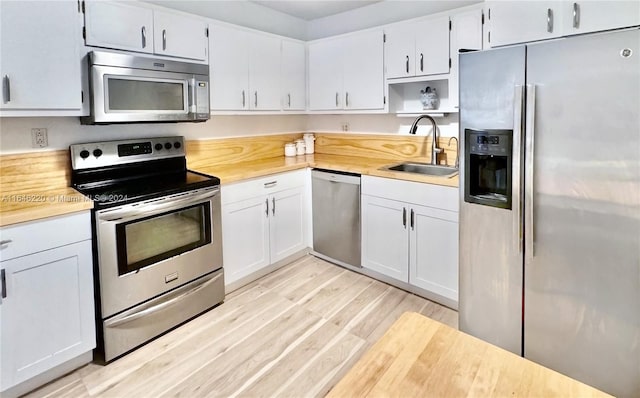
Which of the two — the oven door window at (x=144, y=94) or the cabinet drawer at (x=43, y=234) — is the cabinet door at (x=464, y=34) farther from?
the cabinet drawer at (x=43, y=234)

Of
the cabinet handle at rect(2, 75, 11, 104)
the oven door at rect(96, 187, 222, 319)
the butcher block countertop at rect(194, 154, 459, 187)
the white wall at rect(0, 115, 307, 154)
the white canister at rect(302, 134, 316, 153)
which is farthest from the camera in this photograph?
the white canister at rect(302, 134, 316, 153)

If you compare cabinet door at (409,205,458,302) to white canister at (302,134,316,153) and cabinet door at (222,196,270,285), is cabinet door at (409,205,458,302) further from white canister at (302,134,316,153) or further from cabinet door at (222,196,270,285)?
white canister at (302,134,316,153)

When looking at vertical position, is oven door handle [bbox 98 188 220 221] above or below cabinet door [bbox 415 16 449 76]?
below

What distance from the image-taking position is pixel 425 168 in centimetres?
313

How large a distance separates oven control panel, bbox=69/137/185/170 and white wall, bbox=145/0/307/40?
1.02m

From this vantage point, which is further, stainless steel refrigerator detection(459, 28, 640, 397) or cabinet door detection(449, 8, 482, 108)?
cabinet door detection(449, 8, 482, 108)

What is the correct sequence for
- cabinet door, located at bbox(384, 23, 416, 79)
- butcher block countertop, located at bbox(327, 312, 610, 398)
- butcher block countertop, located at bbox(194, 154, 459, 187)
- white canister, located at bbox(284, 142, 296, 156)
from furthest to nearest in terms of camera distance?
white canister, located at bbox(284, 142, 296, 156) → cabinet door, located at bbox(384, 23, 416, 79) → butcher block countertop, located at bbox(194, 154, 459, 187) → butcher block countertop, located at bbox(327, 312, 610, 398)

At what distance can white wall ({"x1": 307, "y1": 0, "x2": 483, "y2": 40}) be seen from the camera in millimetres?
3115

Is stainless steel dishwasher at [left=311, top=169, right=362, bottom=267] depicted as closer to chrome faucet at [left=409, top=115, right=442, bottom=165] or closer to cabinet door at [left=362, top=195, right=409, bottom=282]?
cabinet door at [left=362, top=195, right=409, bottom=282]

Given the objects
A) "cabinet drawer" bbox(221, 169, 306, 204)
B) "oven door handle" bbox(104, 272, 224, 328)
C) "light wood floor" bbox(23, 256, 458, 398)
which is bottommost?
"light wood floor" bbox(23, 256, 458, 398)

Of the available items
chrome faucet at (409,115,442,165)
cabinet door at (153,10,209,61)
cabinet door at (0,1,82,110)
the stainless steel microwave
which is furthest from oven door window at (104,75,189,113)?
chrome faucet at (409,115,442,165)

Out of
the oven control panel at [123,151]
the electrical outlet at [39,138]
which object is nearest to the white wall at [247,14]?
the oven control panel at [123,151]

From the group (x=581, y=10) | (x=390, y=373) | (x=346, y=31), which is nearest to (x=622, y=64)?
(x=581, y=10)

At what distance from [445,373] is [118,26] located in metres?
2.53
